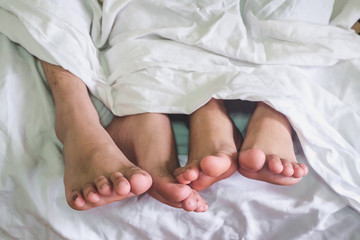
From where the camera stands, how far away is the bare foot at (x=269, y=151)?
577 mm

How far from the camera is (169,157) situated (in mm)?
645

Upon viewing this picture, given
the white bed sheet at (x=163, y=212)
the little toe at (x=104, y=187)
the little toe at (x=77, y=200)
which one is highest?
the little toe at (x=104, y=187)

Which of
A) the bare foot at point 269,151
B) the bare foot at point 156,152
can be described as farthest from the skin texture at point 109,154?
the bare foot at point 269,151

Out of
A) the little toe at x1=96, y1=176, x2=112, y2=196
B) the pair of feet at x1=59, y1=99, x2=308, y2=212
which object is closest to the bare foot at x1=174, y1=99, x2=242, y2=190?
the pair of feet at x1=59, y1=99, x2=308, y2=212

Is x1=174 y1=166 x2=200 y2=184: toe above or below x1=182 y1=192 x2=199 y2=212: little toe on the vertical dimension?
above

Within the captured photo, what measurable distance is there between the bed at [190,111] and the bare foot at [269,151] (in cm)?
4

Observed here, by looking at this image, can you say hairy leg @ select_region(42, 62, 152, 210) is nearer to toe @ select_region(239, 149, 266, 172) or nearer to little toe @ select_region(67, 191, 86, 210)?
little toe @ select_region(67, 191, 86, 210)

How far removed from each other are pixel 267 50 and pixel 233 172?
295mm

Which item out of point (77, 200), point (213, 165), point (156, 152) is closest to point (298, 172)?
point (213, 165)

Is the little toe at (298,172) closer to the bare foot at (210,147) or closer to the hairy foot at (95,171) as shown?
the bare foot at (210,147)

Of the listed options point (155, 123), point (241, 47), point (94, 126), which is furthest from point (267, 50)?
point (94, 126)

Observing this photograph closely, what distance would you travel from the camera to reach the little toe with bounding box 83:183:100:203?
54cm

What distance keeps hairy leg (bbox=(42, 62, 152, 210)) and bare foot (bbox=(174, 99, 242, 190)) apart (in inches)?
3.1

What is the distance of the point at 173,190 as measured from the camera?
0.55 metres
